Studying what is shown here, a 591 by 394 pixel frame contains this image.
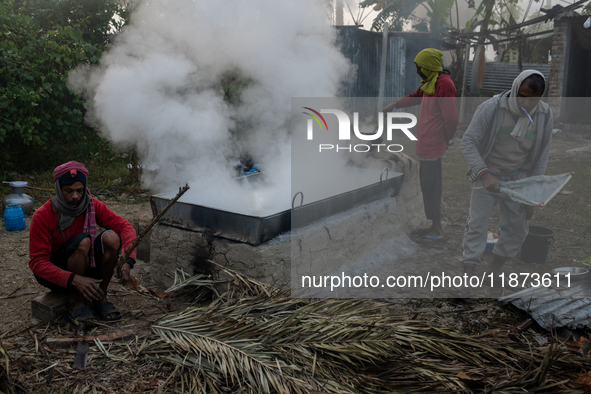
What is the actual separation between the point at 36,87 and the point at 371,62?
8400mm

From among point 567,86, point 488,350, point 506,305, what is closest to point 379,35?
point 567,86

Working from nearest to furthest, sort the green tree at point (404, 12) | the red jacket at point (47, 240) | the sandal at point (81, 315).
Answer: the red jacket at point (47, 240)
the sandal at point (81, 315)
the green tree at point (404, 12)

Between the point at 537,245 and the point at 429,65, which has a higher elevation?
the point at 429,65

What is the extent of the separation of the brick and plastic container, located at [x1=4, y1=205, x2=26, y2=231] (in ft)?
8.66

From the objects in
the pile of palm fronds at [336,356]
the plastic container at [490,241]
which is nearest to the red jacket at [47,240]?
the pile of palm fronds at [336,356]

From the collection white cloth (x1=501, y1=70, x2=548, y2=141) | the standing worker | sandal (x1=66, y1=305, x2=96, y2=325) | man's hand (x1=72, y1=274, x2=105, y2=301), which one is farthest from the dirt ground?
white cloth (x1=501, y1=70, x2=548, y2=141)

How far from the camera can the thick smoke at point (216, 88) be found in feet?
14.0

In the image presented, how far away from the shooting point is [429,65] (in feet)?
15.8

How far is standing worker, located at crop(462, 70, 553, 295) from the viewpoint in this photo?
11.8 ft

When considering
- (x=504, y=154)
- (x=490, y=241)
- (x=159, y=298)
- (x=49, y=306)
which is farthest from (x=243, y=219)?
(x=490, y=241)

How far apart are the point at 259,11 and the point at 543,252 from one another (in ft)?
12.9

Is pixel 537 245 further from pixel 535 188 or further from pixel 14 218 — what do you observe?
pixel 14 218

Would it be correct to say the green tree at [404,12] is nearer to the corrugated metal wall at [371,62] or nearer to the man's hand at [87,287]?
the corrugated metal wall at [371,62]

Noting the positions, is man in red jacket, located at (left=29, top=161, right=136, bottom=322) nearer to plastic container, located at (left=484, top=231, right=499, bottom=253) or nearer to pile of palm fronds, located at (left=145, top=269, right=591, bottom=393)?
pile of palm fronds, located at (left=145, top=269, right=591, bottom=393)
